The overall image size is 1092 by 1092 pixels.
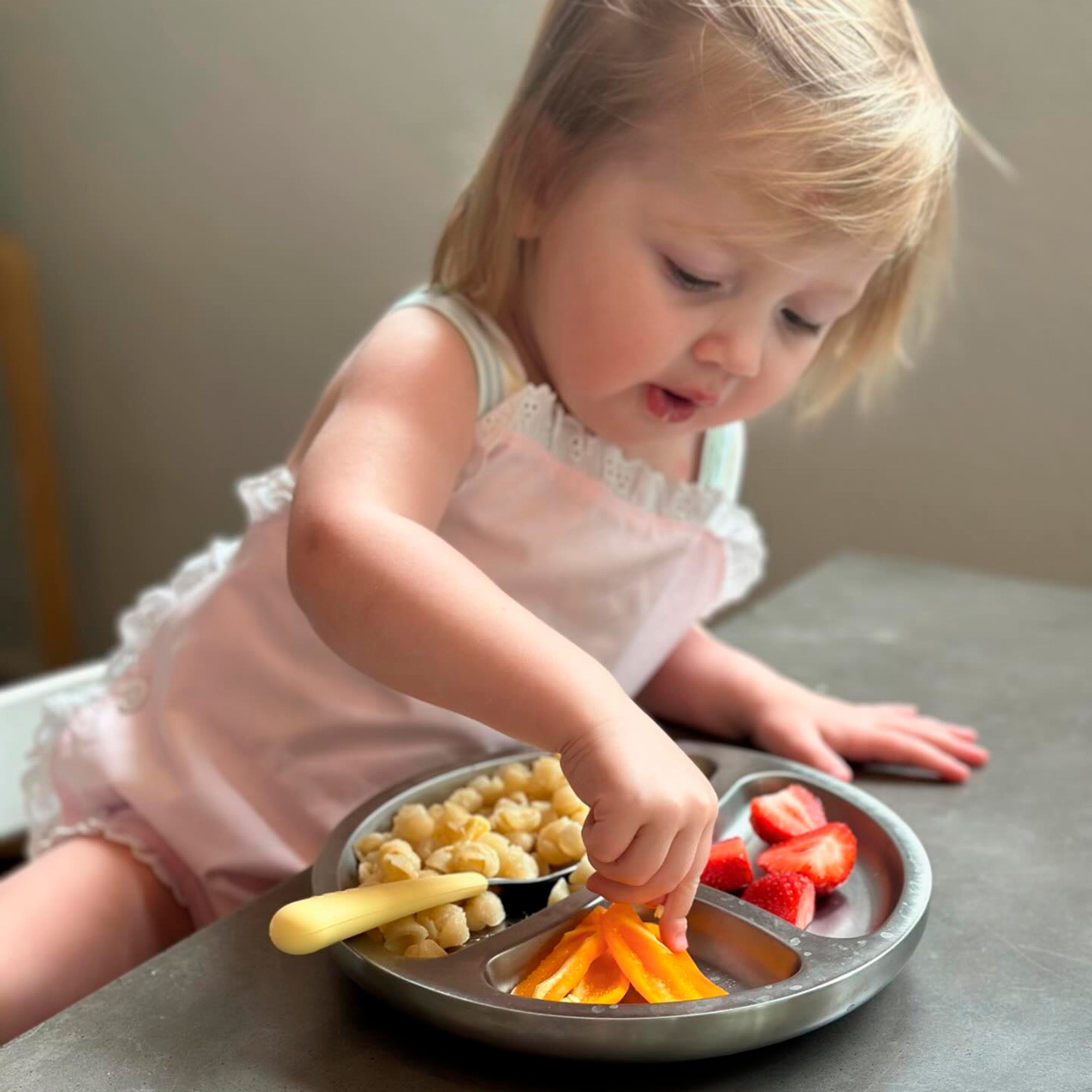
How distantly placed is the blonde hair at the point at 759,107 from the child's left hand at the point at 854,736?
293 millimetres

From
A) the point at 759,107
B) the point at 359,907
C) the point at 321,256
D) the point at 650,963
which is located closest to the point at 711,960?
the point at 650,963

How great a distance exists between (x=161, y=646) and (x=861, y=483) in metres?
1.15

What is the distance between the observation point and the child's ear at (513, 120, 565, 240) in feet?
2.51

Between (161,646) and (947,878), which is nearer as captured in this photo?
(947,878)

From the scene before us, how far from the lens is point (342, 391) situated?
2.33 ft

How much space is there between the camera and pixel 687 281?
2.35ft

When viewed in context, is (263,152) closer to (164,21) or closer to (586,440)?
(164,21)

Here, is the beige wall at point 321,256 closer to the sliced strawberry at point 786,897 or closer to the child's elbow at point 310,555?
the child's elbow at point 310,555

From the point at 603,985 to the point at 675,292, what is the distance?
38 cm

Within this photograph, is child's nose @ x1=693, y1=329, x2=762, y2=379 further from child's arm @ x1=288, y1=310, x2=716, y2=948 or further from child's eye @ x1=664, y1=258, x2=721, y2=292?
child's arm @ x1=288, y1=310, x2=716, y2=948

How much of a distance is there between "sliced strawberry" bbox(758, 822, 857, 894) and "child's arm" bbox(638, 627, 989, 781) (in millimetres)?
181

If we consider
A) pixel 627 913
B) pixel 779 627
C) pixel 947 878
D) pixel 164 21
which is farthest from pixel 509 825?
pixel 164 21

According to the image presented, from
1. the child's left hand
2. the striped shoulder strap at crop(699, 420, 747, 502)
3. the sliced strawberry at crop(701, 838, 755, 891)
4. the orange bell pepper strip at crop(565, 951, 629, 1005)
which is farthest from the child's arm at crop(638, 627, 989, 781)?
the orange bell pepper strip at crop(565, 951, 629, 1005)

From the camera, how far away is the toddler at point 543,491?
0.61 m
